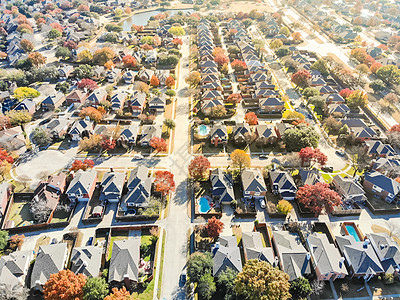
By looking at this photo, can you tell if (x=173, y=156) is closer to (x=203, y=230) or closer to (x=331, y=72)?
(x=203, y=230)

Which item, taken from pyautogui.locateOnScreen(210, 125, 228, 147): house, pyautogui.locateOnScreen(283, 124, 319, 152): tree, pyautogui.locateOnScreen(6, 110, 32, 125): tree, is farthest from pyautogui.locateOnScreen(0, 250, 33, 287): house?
pyautogui.locateOnScreen(283, 124, 319, 152): tree

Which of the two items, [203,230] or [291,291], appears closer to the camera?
[291,291]

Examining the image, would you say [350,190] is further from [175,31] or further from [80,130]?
[175,31]

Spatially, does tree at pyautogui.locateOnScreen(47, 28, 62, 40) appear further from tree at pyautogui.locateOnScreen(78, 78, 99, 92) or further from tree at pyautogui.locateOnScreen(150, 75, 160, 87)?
tree at pyautogui.locateOnScreen(150, 75, 160, 87)

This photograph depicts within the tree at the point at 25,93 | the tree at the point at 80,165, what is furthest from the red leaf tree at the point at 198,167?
the tree at the point at 25,93

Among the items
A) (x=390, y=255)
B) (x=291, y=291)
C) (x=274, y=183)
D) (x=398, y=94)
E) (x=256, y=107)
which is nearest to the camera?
(x=291, y=291)

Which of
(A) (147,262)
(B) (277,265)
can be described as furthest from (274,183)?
(A) (147,262)
